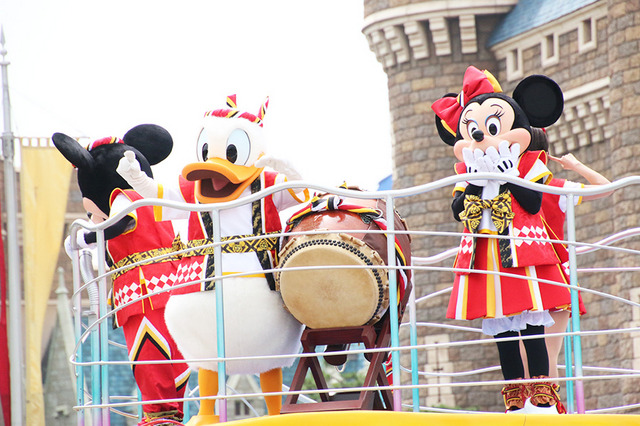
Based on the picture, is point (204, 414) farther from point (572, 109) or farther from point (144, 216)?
point (572, 109)

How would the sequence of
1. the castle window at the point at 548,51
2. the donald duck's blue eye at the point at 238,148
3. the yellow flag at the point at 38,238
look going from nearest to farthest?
the donald duck's blue eye at the point at 238,148
the yellow flag at the point at 38,238
the castle window at the point at 548,51

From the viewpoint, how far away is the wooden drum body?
326 cm

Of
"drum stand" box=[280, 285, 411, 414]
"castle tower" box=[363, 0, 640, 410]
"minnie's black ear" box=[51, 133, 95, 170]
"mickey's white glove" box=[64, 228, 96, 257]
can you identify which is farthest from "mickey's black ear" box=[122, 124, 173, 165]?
"castle tower" box=[363, 0, 640, 410]

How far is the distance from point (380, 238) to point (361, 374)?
14714 mm

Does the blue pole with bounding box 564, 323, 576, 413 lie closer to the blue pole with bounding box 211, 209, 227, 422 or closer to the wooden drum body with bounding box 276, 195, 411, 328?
the wooden drum body with bounding box 276, 195, 411, 328

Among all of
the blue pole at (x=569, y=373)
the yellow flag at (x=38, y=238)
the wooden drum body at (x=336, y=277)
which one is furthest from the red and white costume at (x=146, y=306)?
the yellow flag at (x=38, y=238)

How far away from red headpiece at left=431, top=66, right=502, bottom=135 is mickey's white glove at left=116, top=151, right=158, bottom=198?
3.32ft

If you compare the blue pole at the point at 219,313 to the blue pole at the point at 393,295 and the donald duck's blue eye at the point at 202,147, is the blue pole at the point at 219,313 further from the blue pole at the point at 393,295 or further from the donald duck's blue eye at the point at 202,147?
the donald duck's blue eye at the point at 202,147

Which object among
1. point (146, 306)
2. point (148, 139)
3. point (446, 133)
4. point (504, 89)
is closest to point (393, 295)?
point (446, 133)

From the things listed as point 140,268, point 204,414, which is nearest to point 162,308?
point 140,268

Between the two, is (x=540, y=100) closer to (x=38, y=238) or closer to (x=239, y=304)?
(x=239, y=304)

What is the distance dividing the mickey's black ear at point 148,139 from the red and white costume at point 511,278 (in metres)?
1.59

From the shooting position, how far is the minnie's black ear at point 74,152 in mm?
4176

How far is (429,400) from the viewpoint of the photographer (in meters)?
13.6
